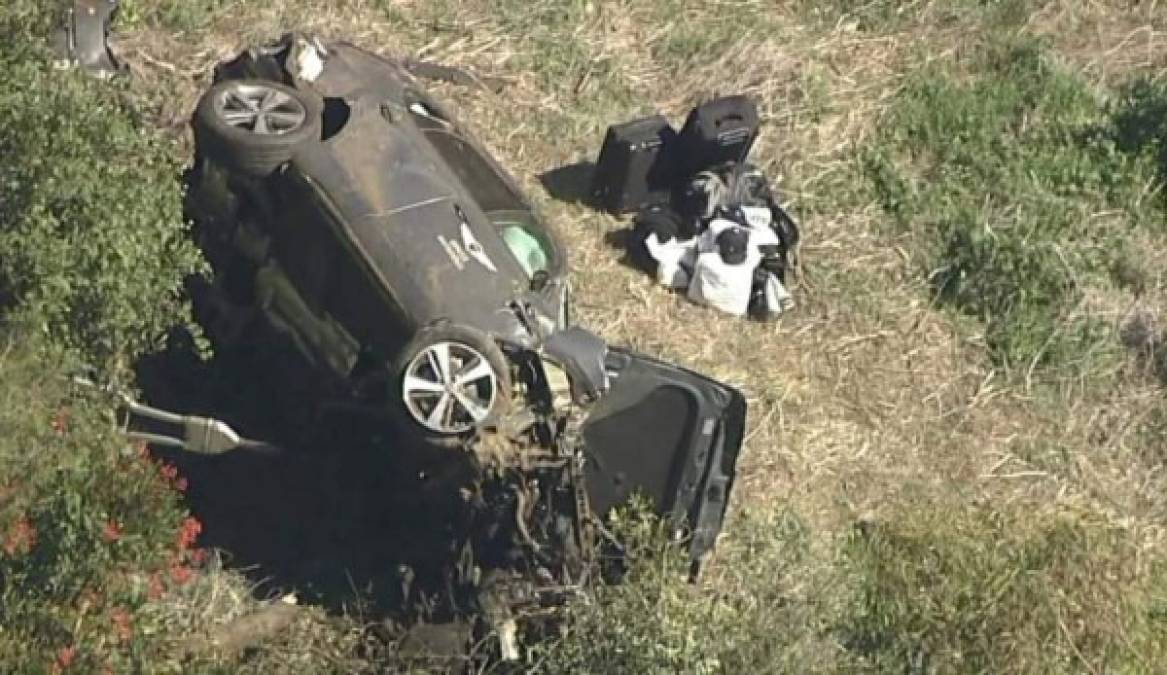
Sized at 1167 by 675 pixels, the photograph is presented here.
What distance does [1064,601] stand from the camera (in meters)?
8.78

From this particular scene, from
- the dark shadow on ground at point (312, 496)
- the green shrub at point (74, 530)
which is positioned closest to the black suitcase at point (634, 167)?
the dark shadow on ground at point (312, 496)

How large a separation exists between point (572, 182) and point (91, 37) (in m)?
2.31

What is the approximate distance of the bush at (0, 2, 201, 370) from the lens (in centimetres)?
813

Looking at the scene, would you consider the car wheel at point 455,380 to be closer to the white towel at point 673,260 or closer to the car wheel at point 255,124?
the car wheel at point 255,124

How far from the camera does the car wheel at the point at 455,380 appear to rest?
→ 812 centimetres

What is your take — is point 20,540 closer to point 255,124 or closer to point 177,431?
point 177,431

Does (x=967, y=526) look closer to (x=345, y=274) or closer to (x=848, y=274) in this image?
(x=848, y=274)

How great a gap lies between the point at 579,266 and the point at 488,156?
1209 mm

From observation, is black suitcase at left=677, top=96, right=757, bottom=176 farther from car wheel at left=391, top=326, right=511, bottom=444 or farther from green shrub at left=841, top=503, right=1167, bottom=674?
car wheel at left=391, top=326, right=511, bottom=444

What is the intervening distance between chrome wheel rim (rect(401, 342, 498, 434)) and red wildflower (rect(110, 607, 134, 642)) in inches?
48.2

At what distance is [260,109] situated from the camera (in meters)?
8.98

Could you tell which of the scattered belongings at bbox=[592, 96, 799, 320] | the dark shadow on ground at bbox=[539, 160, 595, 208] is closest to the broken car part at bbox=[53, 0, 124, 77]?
the dark shadow on ground at bbox=[539, 160, 595, 208]

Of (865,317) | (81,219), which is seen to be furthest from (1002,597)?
(81,219)

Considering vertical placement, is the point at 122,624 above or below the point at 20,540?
below
